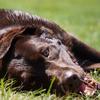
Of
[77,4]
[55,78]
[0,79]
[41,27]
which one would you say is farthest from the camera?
[77,4]

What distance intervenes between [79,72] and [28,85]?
607 millimetres

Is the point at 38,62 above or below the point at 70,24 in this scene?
below

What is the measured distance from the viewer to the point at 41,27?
712cm

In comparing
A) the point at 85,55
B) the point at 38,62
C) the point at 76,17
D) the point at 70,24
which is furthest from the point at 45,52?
the point at 76,17

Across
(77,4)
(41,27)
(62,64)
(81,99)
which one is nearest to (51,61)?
(62,64)

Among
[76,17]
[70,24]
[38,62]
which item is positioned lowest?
[38,62]

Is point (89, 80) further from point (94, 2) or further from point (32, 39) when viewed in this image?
point (94, 2)

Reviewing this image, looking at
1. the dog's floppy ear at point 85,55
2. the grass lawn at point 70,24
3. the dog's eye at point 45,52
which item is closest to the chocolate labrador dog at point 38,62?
the dog's eye at point 45,52

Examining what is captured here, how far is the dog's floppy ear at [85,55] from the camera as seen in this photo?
790cm

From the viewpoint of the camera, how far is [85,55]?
8117 mm

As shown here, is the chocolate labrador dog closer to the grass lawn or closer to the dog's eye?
the dog's eye

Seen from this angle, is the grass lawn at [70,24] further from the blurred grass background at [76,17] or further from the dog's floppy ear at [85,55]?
the dog's floppy ear at [85,55]

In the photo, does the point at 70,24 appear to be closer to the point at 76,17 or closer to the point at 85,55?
the point at 76,17

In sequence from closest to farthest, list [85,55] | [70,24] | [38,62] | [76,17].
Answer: [38,62] < [85,55] < [70,24] < [76,17]
